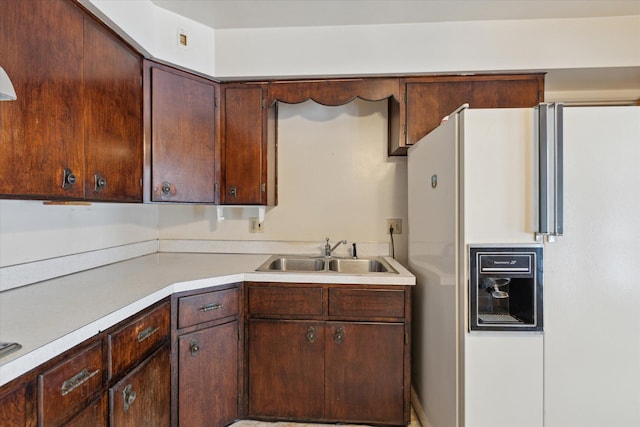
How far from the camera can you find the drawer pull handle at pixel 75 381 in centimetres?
87

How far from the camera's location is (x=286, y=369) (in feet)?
5.57

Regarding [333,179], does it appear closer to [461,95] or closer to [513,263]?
[461,95]

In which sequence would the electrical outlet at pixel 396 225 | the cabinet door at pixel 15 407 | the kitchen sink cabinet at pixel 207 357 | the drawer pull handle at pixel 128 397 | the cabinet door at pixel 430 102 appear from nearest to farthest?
the cabinet door at pixel 15 407 < the drawer pull handle at pixel 128 397 < the kitchen sink cabinet at pixel 207 357 < the cabinet door at pixel 430 102 < the electrical outlet at pixel 396 225

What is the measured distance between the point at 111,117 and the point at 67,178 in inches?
17.0

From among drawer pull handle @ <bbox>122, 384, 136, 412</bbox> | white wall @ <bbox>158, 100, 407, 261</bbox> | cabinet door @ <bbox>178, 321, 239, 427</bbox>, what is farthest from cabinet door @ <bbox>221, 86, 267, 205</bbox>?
drawer pull handle @ <bbox>122, 384, 136, 412</bbox>

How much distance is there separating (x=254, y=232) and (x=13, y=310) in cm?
143

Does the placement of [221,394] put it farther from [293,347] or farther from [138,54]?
[138,54]

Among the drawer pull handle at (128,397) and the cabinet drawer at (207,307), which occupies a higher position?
the cabinet drawer at (207,307)

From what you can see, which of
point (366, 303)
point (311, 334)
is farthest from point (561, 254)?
point (311, 334)

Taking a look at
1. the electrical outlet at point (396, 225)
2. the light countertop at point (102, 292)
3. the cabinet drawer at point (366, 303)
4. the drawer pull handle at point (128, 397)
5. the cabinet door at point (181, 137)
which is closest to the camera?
the light countertop at point (102, 292)

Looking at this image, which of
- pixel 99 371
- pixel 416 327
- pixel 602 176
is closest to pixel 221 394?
pixel 99 371

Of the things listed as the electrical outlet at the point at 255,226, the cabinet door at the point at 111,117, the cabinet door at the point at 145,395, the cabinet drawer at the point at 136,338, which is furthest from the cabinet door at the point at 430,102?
the cabinet door at the point at 145,395

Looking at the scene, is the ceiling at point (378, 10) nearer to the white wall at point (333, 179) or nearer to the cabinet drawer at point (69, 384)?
the white wall at point (333, 179)

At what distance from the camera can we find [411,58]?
1868 mm
